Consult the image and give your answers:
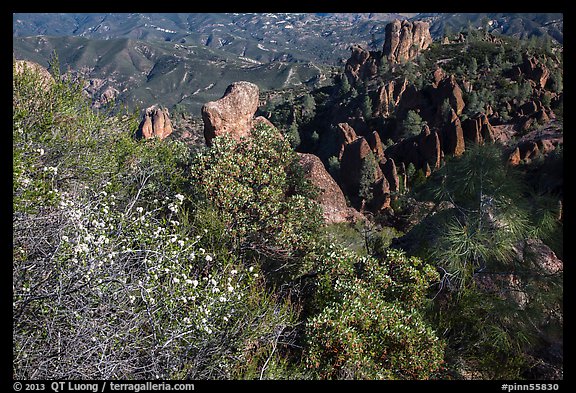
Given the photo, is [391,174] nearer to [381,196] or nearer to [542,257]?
[381,196]

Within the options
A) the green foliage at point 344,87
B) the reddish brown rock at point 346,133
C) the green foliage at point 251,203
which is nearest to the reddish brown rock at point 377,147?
the reddish brown rock at point 346,133

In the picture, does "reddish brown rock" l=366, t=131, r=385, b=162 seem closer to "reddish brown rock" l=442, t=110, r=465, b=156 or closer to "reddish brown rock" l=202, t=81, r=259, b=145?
"reddish brown rock" l=442, t=110, r=465, b=156

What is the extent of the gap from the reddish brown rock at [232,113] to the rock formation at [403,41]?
224ft

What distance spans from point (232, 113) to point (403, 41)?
7333 cm

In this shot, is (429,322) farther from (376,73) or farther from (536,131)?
(376,73)

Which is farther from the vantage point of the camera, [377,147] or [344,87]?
[344,87]

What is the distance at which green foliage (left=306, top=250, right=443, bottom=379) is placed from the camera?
662 cm

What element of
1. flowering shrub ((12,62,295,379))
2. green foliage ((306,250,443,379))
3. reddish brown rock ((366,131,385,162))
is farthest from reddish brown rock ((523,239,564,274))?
reddish brown rock ((366,131,385,162))

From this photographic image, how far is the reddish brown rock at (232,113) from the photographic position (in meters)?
17.1

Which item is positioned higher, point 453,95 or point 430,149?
point 453,95

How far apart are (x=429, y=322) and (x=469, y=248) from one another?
1787 mm

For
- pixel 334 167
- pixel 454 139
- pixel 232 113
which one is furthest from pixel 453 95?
pixel 232 113

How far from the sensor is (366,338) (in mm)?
6957

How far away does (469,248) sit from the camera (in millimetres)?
8406
